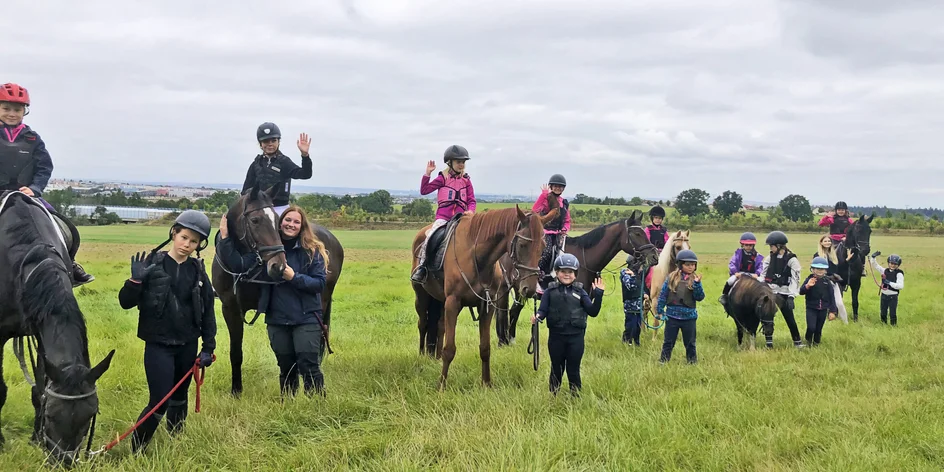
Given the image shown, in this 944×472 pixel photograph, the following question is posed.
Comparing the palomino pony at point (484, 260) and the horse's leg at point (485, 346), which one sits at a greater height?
the palomino pony at point (484, 260)

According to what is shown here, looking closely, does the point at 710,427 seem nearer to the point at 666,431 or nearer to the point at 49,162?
the point at 666,431

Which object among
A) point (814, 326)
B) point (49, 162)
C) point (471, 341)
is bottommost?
point (471, 341)

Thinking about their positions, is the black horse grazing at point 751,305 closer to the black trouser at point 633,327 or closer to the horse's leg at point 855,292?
the black trouser at point 633,327

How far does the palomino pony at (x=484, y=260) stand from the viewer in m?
5.73

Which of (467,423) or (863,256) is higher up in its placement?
(863,256)

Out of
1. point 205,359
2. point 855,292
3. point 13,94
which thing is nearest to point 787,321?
point 855,292

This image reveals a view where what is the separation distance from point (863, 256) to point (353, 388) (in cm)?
1192

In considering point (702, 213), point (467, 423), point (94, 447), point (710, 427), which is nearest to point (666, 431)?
point (710, 427)

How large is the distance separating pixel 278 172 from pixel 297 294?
5.52 feet

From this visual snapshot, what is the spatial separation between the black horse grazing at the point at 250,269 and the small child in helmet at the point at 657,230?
19.5 ft

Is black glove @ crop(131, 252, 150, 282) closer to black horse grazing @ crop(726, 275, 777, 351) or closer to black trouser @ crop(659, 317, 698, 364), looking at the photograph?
black trouser @ crop(659, 317, 698, 364)

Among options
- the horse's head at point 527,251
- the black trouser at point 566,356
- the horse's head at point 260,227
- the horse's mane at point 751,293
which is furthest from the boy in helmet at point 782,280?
the horse's head at point 260,227

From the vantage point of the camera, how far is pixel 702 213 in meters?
63.8

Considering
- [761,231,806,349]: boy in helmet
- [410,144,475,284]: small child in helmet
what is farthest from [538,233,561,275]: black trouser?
[761,231,806,349]: boy in helmet
